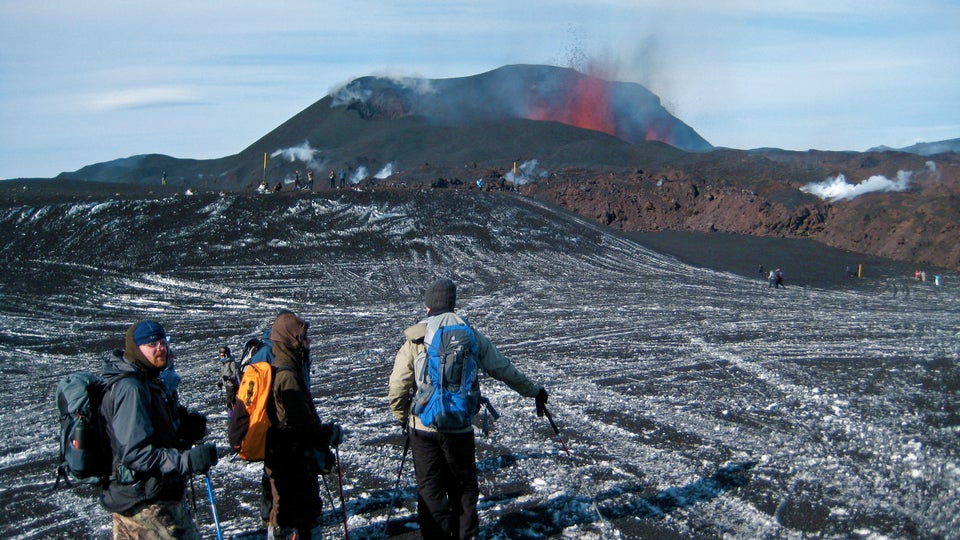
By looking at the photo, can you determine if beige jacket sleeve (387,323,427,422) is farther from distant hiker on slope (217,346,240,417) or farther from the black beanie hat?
distant hiker on slope (217,346,240,417)

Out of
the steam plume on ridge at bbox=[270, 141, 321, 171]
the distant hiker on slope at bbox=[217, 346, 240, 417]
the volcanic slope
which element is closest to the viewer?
the distant hiker on slope at bbox=[217, 346, 240, 417]

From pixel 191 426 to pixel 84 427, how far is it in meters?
0.60

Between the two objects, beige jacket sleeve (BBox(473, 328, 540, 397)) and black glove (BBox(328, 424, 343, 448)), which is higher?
beige jacket sleeve (BBox(473, 328, 540, 397))

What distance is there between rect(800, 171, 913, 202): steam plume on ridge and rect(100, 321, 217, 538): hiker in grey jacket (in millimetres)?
42926

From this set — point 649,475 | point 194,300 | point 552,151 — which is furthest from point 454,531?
point 552,151

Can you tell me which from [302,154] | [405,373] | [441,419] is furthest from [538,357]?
[302,154]

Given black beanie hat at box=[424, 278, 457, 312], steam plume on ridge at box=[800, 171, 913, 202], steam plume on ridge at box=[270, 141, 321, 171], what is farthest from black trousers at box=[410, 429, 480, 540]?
steam plume on ridge at box=[270, 141, 321, 171]

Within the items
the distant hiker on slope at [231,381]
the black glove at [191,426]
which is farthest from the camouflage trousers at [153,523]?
the distant hiker on slope at [231,381]

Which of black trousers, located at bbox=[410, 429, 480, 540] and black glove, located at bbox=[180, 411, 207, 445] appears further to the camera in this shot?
black trousers, located at bbox=[410, 429, 480, 540]

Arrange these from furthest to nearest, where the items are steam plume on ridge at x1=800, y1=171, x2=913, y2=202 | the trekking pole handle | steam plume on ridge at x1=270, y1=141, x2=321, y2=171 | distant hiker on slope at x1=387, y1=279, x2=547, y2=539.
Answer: steam plume on ridge at x1=270, y1=141, x2=321, y2=171
steam plume on ridge at x1=800, y1=171, x2=913, y2=202
the trekking pole handle
distant hiker on slope at x1=387, y1=279, x2=547, y2=539

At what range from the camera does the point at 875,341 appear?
1415 cm

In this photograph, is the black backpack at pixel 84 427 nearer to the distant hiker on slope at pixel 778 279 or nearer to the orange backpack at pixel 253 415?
the orange backpack at pixel 253 415

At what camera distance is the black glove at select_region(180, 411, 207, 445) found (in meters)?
4.27

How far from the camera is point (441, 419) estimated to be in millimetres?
4645
